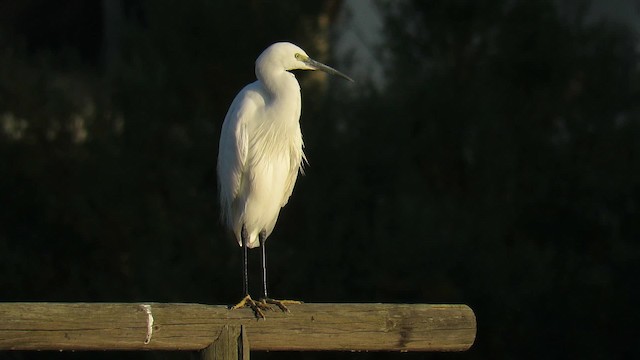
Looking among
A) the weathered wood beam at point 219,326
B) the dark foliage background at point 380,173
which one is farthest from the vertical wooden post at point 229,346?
the dark foliage background at point 380,173

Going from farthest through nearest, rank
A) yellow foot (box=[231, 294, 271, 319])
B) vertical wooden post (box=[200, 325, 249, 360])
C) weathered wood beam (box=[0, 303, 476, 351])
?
yellow foot (box=[231, 294, 271, 319])
vertical wooden post (box=[200, 325, 249, 360])
weathered wood beam (box=[0, 303, 476, 351])

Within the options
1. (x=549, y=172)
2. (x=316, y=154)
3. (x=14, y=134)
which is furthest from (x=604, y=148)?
(x=14, y=134)

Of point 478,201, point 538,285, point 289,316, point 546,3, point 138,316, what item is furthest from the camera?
point 546,3

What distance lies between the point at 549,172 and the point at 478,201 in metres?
0.45

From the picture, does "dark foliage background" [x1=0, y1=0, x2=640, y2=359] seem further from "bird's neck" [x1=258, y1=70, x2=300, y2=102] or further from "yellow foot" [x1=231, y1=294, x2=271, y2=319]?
"yellow foot" [x1=231, y1=294, x2=271, y2=319]

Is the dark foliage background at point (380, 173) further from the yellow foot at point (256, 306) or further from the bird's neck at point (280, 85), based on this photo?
the yellow foot at point (256, 306)

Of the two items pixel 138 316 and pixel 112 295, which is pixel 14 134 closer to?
pixel 112 295

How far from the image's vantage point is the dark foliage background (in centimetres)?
705

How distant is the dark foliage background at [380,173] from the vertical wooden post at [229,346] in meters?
3.52

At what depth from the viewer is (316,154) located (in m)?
7.45

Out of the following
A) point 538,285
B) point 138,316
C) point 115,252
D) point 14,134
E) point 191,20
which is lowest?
point 138,316

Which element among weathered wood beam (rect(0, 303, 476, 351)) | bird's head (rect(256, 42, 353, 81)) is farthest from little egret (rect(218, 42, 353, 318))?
weathered wood beam (rect(0, 303, 476, 351))

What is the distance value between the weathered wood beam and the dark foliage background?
3.46 m

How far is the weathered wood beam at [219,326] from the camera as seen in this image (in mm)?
3072
